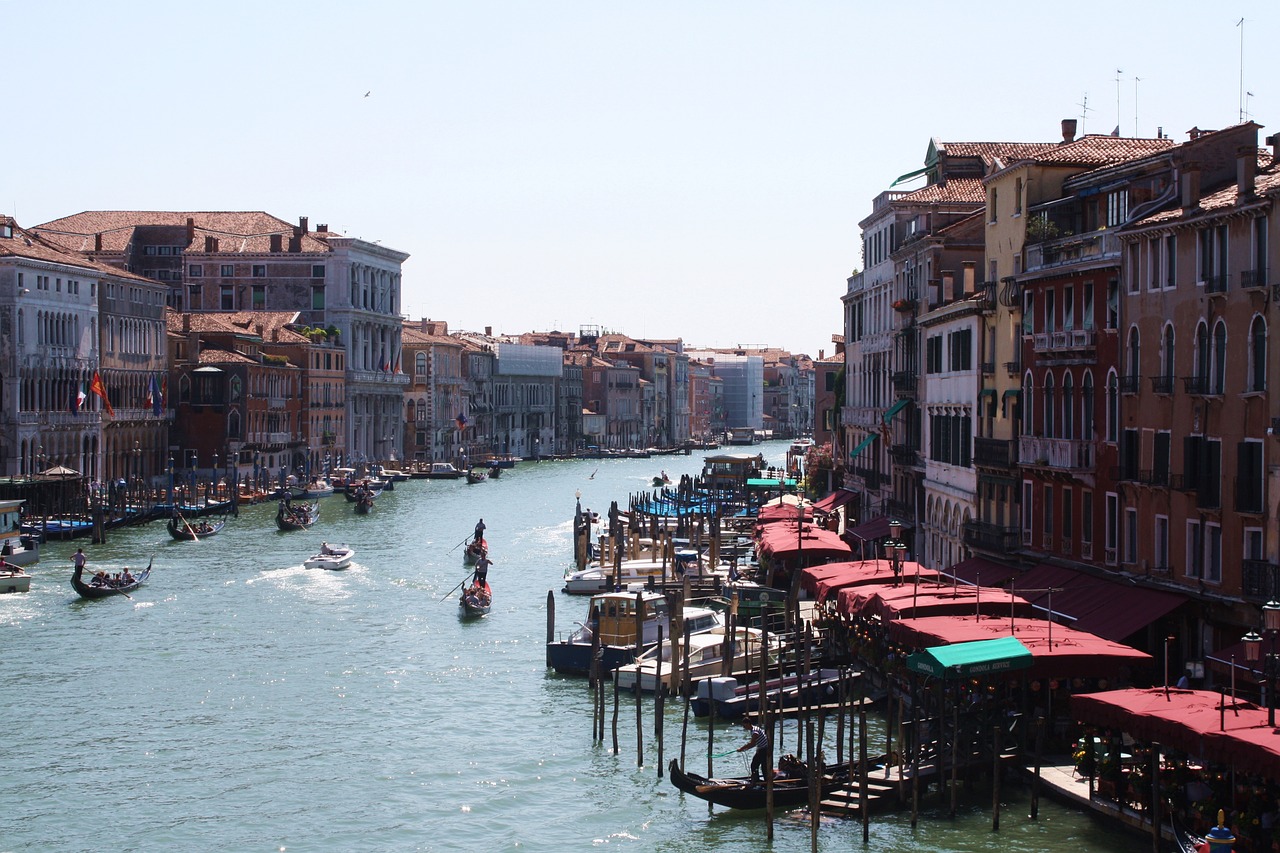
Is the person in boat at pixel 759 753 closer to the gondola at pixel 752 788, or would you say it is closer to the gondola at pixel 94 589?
the gondola at pixel 752 788

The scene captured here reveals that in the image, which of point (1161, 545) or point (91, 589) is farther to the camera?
point (91, 589)

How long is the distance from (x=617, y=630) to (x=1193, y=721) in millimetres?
12114

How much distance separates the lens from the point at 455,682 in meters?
23.7

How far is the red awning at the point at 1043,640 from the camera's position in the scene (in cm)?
1581

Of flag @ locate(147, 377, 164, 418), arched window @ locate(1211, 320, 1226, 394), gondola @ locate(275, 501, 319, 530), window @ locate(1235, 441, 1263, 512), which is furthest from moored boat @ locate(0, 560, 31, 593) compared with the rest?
flag @ locate(147, 377, 164, 418)

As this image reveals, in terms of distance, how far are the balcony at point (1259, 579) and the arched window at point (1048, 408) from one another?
574 centimetres

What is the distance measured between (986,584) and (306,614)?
516 inches

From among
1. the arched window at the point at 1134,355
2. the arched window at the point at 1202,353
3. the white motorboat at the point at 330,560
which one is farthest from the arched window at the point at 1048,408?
the white motorboat at the point at 330,560

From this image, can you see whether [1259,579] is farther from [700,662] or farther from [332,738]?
[332,738]

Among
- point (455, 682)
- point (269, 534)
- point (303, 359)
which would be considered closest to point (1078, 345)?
point (455, 682)

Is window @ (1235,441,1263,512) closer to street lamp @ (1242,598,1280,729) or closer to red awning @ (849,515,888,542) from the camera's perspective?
street lamp @ (1242,598,1280,729)

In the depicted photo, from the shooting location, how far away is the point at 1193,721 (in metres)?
13.1

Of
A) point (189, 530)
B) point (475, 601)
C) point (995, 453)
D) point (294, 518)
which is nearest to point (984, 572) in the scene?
point (995, 453)

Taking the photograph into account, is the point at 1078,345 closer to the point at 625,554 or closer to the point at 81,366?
the point at 625,554
